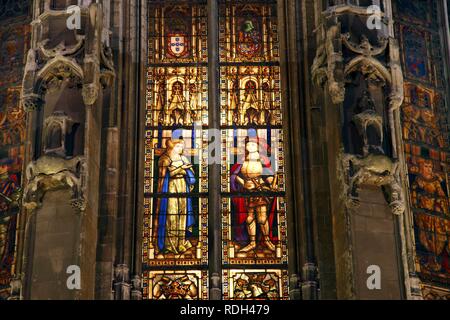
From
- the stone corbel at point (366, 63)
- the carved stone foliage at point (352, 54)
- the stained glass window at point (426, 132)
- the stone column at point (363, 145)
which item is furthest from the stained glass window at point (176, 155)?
the stained glass window at point (426, 132)

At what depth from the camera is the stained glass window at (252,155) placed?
762 inches

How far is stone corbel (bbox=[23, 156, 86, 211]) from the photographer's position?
58.4 ft

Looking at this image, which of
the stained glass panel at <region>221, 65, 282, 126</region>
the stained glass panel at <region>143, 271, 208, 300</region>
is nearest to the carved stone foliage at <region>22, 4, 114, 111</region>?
the stained glass panel at <region>221, 65, 282, 126</region>

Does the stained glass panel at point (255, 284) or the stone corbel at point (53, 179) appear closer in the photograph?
the stone corbel at point (53, 179)

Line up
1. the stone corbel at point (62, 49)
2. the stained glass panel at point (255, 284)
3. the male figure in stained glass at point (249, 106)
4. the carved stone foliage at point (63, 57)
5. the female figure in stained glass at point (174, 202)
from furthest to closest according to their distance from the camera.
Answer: the male figure in stained glass at point (249, 106) < the female figure in stained glass at point (174, 202) < the stained glass panel at point (255, 284) < the stone corbel at point (62, 49) < the carved stone foliage at point (63, 57)

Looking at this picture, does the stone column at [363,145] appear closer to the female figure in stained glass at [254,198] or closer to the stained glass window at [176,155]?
the female figure in stained glass at [254,198]

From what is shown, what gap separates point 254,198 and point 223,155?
79 cm

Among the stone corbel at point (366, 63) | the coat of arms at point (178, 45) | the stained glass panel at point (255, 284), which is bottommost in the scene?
the stained glass panel at point (255, 284)

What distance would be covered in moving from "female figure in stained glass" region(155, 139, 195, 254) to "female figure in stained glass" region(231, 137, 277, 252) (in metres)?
0.66

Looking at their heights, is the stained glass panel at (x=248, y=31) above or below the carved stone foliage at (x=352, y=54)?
above

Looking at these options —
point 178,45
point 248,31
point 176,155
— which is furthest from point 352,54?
point 178,45

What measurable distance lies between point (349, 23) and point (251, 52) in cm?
239

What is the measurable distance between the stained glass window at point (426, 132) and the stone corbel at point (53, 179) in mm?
5395
